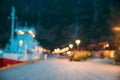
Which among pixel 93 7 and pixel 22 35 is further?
pixel 93 7

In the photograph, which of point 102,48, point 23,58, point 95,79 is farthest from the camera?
point 102,48

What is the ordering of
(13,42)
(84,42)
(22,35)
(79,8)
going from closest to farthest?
1. (13,42)
2. (22,35)
3. (84,42)
4. (79,8)

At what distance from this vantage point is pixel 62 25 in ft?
611

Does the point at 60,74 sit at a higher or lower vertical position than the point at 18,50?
lower

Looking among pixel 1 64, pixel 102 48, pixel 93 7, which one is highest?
pixel 93 7

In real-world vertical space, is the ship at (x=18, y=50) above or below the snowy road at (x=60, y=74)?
above

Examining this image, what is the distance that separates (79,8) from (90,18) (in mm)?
24634

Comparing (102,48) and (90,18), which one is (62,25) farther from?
(102,48)

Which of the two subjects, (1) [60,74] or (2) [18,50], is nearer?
(1) [60,74]

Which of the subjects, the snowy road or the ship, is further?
the ship

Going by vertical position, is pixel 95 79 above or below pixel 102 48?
below

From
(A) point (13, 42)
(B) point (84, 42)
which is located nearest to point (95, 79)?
(A) point (13, 42)

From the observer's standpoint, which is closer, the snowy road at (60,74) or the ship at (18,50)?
the snowy road at (60,74)

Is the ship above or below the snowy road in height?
above
